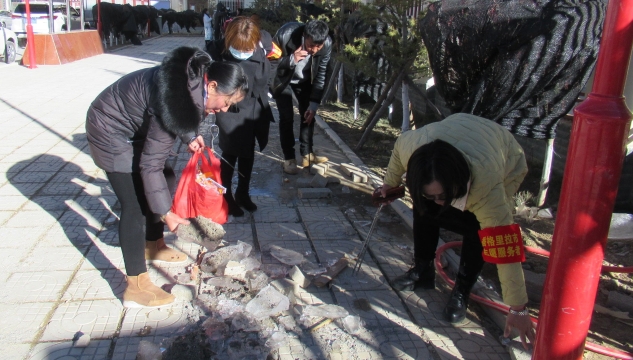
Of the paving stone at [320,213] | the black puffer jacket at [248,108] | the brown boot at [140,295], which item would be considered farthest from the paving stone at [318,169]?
the brown boot at [140,295]

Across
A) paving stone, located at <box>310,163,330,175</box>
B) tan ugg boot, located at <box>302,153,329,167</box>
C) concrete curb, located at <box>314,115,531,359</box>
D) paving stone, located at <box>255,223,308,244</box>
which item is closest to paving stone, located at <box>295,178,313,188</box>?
paving stone, located at <box>310,163,330,175</box>

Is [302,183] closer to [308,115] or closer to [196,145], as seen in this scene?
[308,115]

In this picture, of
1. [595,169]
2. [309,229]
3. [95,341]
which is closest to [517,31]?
[309,229]

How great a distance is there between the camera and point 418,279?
355 centimetres

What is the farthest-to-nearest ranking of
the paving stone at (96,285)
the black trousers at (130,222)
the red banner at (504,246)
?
the paving stone at (96,285), the black trousers at (130,222), the red banner at (504,246)

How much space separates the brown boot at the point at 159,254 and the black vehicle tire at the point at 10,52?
12.9 meters

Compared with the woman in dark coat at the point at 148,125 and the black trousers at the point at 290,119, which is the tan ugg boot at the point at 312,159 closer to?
the black trousers at the point at 290,119

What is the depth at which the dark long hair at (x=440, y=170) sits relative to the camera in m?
2.45

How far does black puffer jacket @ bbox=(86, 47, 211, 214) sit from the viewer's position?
264cm

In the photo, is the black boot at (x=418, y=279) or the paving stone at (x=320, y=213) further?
the paving stone at (x=320, y=213)

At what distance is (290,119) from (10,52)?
11920 millimetres

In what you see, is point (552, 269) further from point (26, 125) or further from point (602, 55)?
point (26, 125)

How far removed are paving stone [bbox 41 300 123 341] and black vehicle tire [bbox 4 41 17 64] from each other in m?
13.4

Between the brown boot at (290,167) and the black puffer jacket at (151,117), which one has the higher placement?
the black puffer jacket at (151,117)
